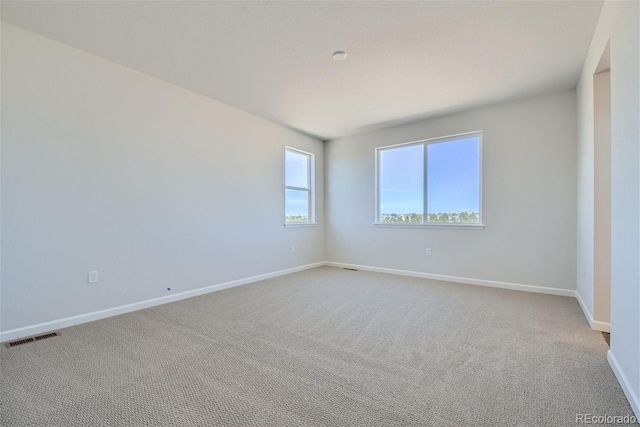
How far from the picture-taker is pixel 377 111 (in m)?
4.12

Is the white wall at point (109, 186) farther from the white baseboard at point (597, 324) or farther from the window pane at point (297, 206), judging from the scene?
the white baseboard at point (597, 324)

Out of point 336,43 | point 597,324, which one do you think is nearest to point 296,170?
point 336,43

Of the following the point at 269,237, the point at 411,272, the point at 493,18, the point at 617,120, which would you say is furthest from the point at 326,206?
the point at 617,120

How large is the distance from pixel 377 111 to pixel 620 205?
297 centimetres

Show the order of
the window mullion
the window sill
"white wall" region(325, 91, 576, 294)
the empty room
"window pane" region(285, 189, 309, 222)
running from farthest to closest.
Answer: "window pane" region(285, 189, 309, 222) < the window mullion < the window sill < "white wall" region(325, 91, 576, 294) < the empty room

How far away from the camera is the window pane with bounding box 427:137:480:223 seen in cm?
417

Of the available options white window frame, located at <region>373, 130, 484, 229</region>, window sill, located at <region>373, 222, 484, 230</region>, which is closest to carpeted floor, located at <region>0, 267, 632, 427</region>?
window sill, located at <region>373, 222, 484, 230</region>

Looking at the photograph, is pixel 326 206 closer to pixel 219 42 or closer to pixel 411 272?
pixel 411 272

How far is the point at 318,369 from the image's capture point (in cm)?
184

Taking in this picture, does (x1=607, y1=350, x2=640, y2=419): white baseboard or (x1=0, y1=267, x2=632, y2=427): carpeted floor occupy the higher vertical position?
(x1=607, y1=350, x2=640, y2=419): white baseboard

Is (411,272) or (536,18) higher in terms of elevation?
(536,18)

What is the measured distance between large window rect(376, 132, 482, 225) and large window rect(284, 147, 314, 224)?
1266 mm

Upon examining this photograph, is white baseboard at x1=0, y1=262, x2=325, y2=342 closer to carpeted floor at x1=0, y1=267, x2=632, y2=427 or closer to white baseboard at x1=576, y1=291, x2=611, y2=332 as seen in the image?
carpeted floor at x1=0, y1=267, x2=632, y2=427

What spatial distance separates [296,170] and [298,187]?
0.30 metres
